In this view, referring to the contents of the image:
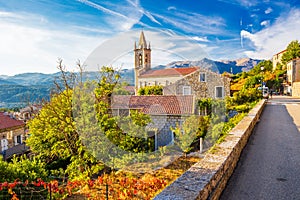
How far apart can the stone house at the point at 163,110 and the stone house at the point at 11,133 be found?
1154 cm

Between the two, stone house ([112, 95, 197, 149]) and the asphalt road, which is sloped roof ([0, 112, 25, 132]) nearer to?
stone house ([112, 95, 197, 149])

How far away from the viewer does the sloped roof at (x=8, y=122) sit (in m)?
18.4

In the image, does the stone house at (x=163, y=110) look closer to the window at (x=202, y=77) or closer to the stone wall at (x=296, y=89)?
the window at (x=202, y=77)

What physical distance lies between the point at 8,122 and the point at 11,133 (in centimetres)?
116

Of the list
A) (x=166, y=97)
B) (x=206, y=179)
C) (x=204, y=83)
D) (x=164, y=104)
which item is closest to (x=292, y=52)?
(x=204, y=83)

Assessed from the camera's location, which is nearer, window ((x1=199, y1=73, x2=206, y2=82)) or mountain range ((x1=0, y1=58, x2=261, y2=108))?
mountain range ((x1=0, y1=58, x2=261, y2=108))

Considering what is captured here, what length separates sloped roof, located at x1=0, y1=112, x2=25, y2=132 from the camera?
Answer: 18.4 meters

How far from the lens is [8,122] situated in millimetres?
19188

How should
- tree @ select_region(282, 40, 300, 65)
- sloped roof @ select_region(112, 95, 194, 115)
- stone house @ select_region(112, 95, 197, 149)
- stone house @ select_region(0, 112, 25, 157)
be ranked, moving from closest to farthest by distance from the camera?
stone house @ select_region(112, 95, 197, 149) < sloped roof @ select_region(112, 95, 194, 115) < stone house @ select_region(0, 112, 25, 157) < tree @ select_region(282, 40, 300, 65)

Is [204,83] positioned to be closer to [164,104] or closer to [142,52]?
[164,104]

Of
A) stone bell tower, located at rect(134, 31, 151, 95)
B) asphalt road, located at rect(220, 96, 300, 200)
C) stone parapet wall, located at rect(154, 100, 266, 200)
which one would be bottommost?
asphalt road, located at rect(220, 96, 300, 200)

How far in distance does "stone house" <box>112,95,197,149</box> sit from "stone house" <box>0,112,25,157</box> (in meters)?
11.5

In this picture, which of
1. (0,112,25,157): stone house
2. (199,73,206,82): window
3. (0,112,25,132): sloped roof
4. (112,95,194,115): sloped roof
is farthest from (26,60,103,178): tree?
(199,73,206,82): window

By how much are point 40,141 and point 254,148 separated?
8.82 meters
